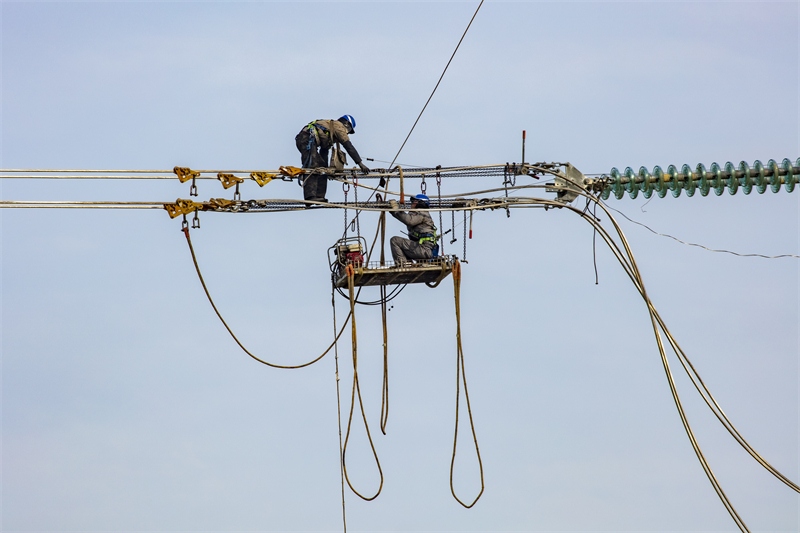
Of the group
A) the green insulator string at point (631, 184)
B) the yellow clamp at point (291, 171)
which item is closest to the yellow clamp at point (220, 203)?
the yellow clamp at point (291, 171)

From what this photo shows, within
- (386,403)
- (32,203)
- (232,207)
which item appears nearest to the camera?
(32,203)

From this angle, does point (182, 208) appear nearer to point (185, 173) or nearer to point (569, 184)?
point (185, 173)

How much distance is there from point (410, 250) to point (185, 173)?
16.9 ft

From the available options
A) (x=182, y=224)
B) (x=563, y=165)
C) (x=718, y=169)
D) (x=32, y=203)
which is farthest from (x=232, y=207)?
(x=718, y=169)

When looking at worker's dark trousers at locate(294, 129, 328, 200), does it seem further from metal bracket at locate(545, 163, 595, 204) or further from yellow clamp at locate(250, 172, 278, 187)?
metal bracket at locate(545, 163, 595, 204)

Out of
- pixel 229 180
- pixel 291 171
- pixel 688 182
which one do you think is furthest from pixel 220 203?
pixel 688 182

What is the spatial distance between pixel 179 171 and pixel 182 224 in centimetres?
101

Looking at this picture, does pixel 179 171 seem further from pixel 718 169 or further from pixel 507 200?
pixel 718 169

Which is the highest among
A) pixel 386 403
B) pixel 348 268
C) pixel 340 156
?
pixel 340 156

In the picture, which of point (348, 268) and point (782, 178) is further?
point (348, 268)

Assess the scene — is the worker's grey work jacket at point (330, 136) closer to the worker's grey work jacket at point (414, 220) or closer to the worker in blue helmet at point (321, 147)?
the worker in blue helmet at point (321, 147)

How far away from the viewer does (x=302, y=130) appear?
36.8 meters

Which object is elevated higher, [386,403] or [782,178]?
[782,178]

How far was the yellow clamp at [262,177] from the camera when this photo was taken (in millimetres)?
34781
